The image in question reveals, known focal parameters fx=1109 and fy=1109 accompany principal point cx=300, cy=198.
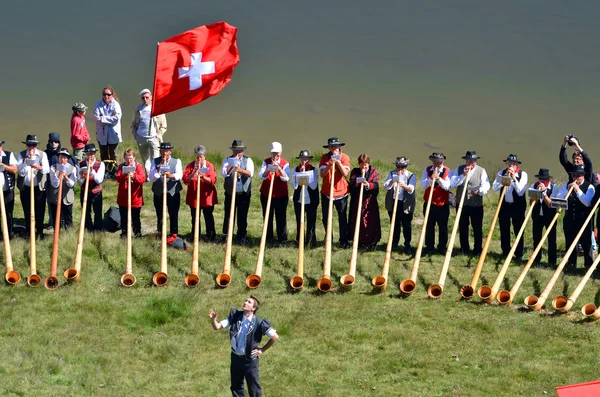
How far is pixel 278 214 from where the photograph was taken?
20.1m

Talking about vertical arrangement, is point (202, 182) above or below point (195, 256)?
above

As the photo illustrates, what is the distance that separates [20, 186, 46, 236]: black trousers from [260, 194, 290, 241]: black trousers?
392cm

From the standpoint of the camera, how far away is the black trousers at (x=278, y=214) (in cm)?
2003

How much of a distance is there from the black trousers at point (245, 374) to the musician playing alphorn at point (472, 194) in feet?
23.4

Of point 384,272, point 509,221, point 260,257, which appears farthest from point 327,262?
point 509,221

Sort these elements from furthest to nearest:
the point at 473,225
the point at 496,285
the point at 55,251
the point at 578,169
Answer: the point at 473,225
the point at 578,169
the point at 55,251
the point at 496,285

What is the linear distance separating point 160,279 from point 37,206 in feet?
10.9

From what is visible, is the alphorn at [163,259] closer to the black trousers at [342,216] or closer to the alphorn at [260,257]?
the alphorn at [260,257]

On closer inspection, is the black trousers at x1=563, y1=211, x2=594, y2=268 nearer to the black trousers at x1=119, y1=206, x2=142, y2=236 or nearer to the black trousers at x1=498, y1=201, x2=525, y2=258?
the black trousers at x1=498, y1=201, x2=525, y2=258

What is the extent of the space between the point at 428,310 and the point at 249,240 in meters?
4.58

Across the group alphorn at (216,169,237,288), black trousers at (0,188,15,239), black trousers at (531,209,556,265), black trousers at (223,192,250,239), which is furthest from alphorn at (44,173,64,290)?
black trousers at (531,209,556,265)

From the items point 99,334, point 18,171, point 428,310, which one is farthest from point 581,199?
point 18,171

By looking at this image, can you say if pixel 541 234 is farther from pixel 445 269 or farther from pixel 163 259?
pixel 163 259

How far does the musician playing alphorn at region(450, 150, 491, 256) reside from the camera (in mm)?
19406
